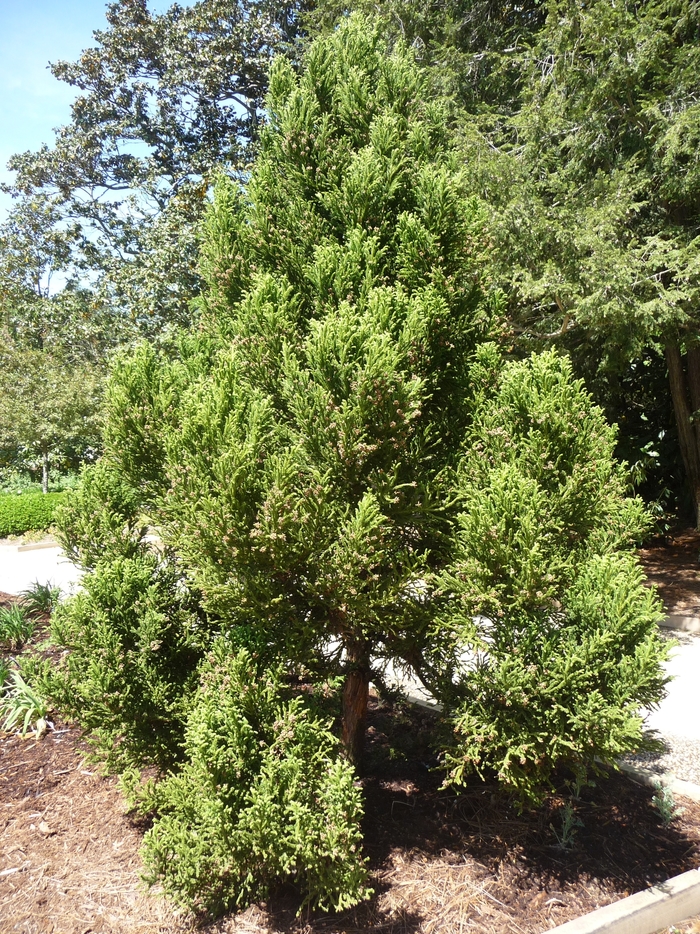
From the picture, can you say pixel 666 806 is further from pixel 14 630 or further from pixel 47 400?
pixel 47 400

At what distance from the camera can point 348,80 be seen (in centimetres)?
384

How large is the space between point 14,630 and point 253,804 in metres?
4.36

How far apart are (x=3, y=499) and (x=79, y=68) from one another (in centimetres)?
1229

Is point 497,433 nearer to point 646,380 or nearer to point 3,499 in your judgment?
point 646,380

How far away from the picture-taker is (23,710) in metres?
5.15

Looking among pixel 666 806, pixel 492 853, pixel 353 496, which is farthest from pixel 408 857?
pixel 353 496

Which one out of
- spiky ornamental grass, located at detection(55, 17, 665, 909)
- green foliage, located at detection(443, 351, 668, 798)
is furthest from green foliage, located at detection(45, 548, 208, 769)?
green foliage, located at detection(443, 351, 668, 798)

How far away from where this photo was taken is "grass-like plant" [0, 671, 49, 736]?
5012mm

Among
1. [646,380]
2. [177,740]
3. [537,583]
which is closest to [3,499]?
[646,380]

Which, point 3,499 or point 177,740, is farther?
point 3,499

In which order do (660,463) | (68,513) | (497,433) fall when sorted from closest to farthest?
(497,433) → (68,513) → (660,463)

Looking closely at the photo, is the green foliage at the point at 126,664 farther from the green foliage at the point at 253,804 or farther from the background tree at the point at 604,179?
the background tree at the point at 604,179

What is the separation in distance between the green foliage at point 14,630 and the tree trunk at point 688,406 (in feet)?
34.1

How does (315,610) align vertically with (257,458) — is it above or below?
below
